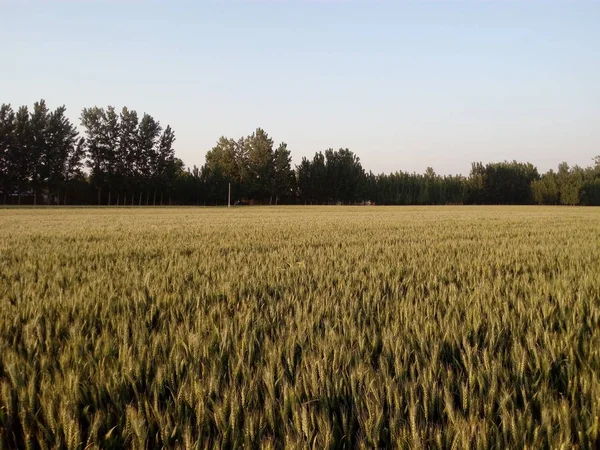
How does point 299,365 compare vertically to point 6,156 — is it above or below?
below

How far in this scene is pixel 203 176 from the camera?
70875 mm

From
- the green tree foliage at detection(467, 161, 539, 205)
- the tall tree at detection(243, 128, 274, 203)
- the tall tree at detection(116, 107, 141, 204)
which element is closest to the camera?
the tall tree at detection(116, 107, 141, 204)

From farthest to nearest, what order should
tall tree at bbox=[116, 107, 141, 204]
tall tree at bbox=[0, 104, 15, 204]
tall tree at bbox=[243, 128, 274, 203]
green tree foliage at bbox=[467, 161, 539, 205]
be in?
green tree foliage at bbox=[467, 161, 539, 205]
tall tree at bbox=[243, 128, 274, 203]
tall tree at bbox=[116, 107, 141, 204]
tall tree at bbox=[0, 104, 15, 204]

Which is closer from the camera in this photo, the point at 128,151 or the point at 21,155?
the point at 21,155

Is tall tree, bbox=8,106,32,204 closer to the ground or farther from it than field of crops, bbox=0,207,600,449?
farther from it

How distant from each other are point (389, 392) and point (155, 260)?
13.5 feet

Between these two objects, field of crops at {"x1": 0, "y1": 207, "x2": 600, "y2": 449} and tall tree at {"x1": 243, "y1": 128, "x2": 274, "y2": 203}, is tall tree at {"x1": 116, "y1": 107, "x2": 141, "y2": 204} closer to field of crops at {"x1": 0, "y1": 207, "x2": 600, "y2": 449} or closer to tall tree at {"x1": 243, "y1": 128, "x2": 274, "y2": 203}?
tall tree at {"x1": 243, "y1": 128, "x2": 274, "y2": 203}

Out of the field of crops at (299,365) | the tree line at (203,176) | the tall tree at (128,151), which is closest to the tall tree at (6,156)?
the tree line at (203,176)

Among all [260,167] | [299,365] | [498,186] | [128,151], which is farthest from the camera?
[498,186]

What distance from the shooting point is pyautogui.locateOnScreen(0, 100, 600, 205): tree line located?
176ft

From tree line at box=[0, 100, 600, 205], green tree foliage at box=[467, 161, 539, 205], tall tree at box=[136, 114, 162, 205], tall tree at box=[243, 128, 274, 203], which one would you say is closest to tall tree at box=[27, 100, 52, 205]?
tree line at box=[0, 100, 600, 205]

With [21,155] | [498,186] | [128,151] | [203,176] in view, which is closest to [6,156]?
[21,155]

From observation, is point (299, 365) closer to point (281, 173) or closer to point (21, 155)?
point (21, 155)

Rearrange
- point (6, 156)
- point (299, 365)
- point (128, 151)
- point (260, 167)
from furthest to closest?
point (260, 167) → point (128, 151) → point (6, 156) → point (299, 365)
